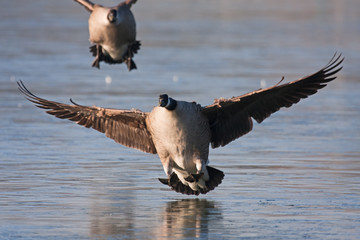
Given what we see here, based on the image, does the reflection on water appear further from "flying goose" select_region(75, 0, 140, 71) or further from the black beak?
"flying goose" select_region(75, 0, 140, 71)

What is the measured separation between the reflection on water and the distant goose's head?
1.08 meters

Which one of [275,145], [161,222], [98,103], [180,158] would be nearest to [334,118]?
[275,145]

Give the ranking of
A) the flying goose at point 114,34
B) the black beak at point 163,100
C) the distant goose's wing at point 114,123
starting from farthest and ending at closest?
the flying goose at point 114,34 → the distant goose's wing at point 114,123 → the black beak at point 163,100

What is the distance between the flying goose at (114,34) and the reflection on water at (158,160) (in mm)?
1302

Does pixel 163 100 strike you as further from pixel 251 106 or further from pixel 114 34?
pixel 114 34

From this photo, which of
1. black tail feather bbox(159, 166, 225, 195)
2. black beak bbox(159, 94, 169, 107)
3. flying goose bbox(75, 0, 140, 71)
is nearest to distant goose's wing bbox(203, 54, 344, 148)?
black tail feather bbox(159, 166, 225, 195)

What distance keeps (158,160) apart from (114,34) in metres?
2.58

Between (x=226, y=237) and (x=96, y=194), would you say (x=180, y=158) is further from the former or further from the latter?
(x=226, y=237)

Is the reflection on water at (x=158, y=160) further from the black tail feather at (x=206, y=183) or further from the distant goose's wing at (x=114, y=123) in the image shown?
the distant goose's wing at (x=114, y=123)

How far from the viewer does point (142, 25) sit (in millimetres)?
34094

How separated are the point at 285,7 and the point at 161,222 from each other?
3981 centimetres

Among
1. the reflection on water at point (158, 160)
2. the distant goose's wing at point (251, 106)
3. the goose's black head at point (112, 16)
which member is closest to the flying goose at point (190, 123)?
the distant goose's wing at point (251, 106)

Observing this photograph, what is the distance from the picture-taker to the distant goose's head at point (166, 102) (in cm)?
923

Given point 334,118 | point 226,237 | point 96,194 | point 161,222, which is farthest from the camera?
point 334,118
